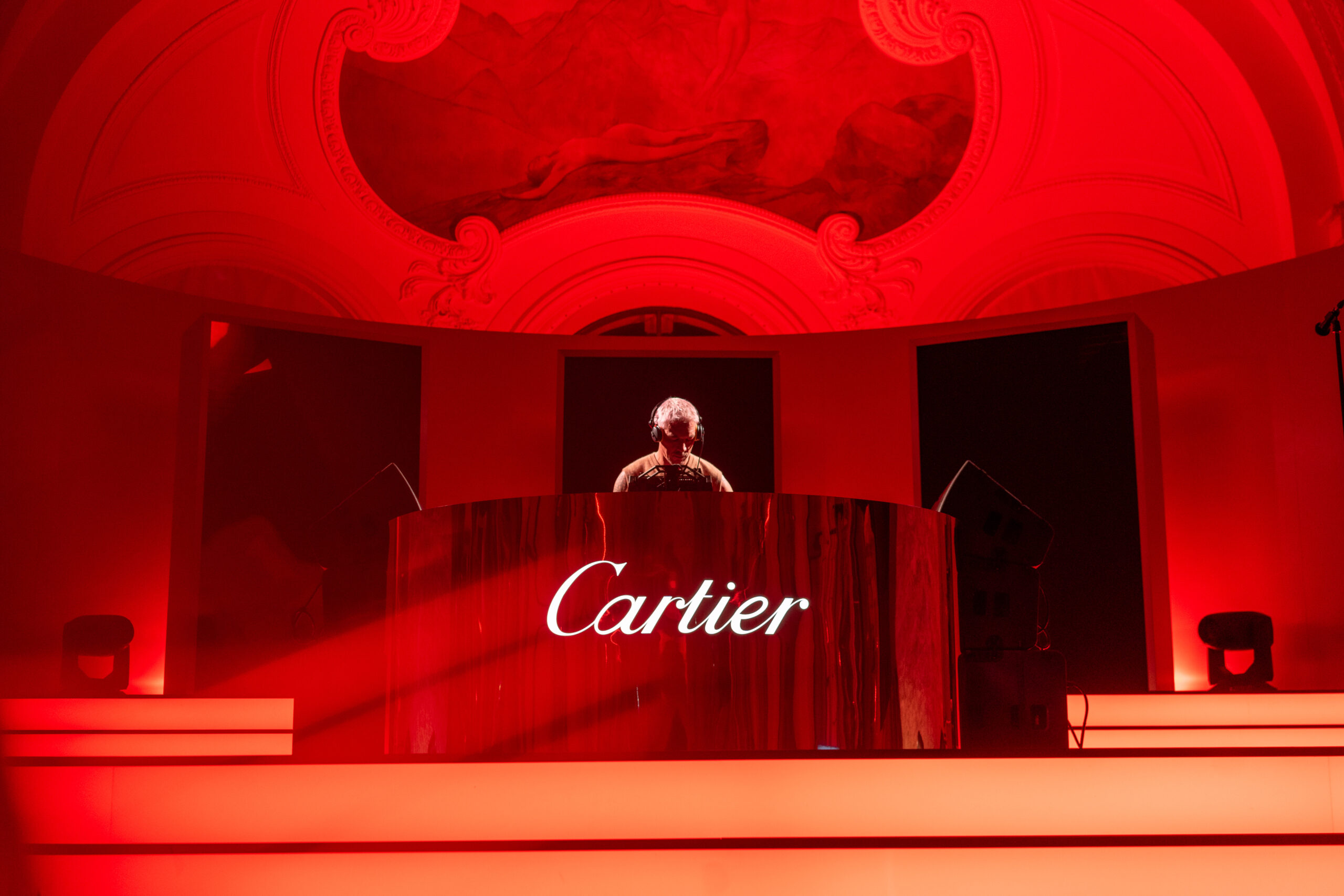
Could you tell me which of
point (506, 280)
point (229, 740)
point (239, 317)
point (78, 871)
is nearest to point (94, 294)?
point (239, 317)

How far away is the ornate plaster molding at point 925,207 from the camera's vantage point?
27.5 feet

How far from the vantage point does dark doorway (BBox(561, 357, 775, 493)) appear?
870cm

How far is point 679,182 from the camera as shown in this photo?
30.4ft

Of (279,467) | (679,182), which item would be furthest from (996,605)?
(679,182)

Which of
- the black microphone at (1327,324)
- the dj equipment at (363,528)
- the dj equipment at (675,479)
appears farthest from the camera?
the black microphone at (1327,324)

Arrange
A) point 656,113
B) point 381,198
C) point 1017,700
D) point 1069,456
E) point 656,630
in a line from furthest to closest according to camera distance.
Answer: point 656,113
point 381,198
point 1069,456
point 1017,700
point 656,630

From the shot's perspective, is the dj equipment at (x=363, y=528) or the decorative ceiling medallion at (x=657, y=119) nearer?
the dj equipment at (x=363, y=528)

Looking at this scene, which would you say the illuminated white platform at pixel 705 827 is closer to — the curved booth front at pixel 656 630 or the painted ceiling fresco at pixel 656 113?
the curved booth front at pixel 656 630

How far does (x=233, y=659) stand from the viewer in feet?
23.4

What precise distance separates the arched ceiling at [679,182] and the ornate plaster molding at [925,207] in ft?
0.06

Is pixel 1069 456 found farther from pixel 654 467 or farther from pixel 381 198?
pixel 381 198

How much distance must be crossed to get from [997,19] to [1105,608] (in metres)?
4.37

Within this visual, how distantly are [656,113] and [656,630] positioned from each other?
20.9 ft

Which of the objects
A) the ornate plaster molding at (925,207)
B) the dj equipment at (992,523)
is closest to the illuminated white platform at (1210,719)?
the dj equipment at (992,523)
